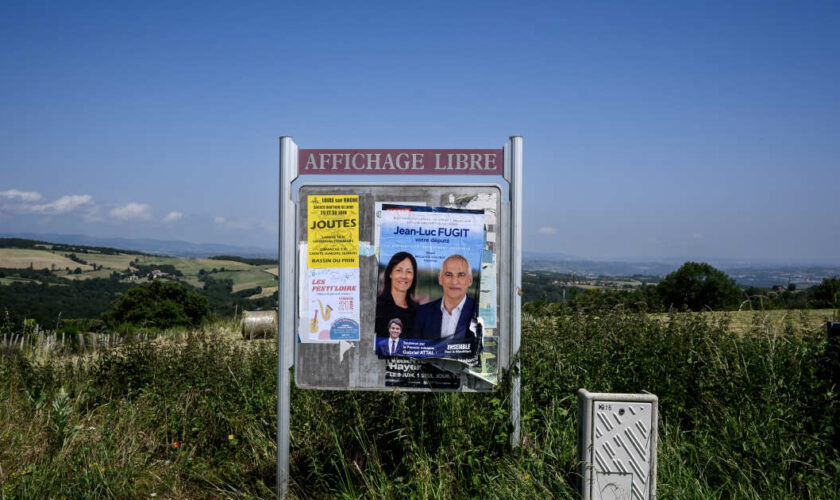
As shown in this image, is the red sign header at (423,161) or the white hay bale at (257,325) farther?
the white hay bale at (257,325)

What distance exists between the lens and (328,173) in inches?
173

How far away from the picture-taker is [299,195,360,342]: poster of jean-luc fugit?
4301 millimetres

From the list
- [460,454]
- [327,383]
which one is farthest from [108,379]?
[460,454]

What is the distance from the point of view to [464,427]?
4480 millimetres

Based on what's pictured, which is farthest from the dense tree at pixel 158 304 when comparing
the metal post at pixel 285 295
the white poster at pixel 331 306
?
the white poster at pixel 331 306

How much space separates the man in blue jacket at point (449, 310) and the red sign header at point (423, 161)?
679 millimetres

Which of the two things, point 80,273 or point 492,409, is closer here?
point 492,409

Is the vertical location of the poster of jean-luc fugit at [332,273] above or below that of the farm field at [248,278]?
above

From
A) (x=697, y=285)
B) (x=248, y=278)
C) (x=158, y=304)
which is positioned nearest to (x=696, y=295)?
(x=697, y=285)

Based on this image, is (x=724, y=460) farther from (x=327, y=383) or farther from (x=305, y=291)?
(x=305, y=291)

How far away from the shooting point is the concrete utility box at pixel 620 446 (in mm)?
3449

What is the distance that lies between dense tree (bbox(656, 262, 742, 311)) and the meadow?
1244 centimetres

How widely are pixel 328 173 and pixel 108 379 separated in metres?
4.30

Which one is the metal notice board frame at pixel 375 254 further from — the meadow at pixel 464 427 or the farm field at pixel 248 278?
the farm field at pixel 248 278
